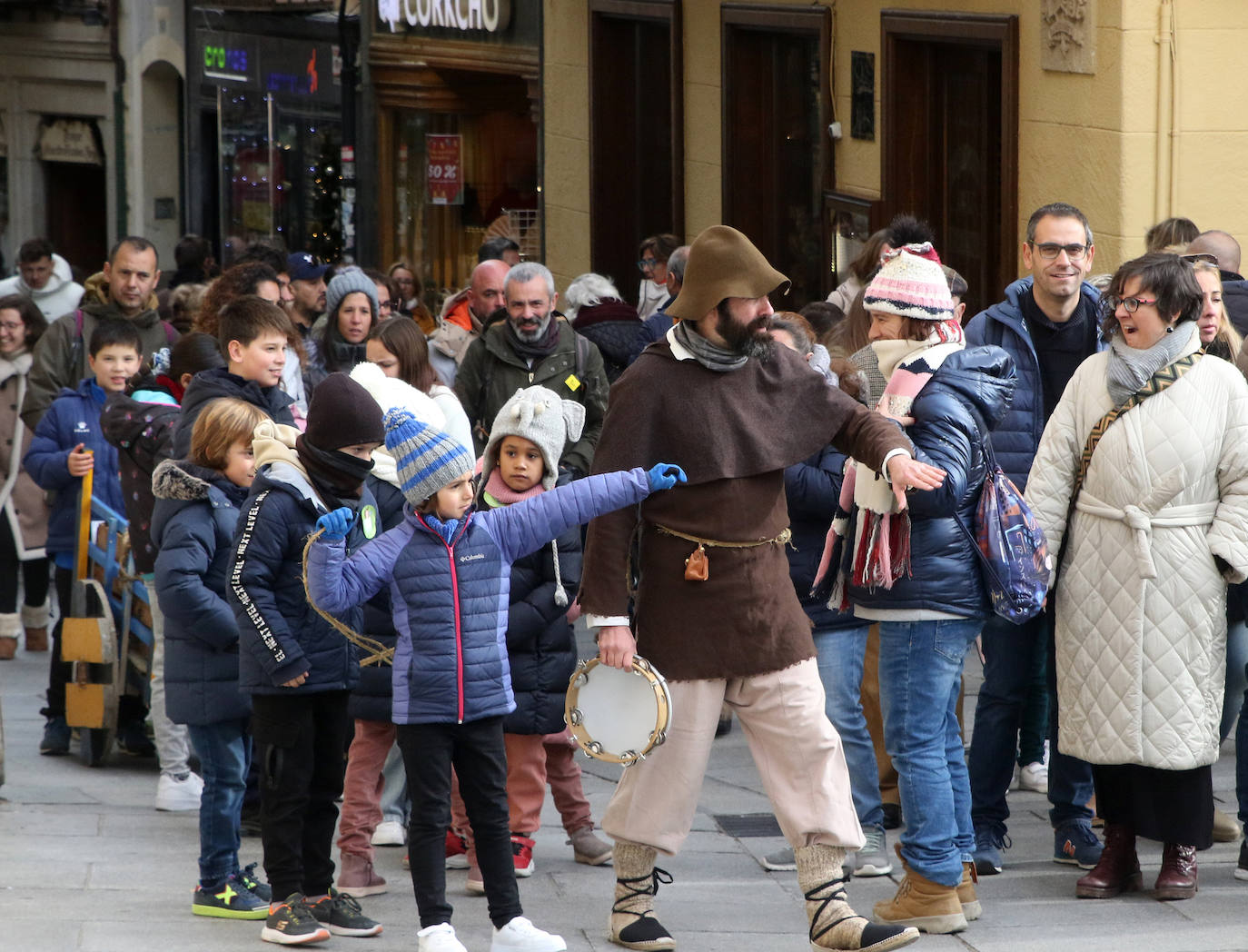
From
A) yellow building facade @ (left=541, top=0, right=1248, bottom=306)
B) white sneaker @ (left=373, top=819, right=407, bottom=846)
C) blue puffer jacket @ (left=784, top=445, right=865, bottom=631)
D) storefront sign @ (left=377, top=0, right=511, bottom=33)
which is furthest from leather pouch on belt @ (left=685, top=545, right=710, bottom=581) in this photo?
storefront sign @ (left=377, top=0, right=511, bottom=33)

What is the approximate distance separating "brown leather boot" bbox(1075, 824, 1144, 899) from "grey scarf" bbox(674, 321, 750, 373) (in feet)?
6.27

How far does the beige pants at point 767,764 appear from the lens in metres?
5.23

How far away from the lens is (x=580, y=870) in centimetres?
632

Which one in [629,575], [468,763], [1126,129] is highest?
[1126,129]

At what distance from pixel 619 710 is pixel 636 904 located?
0.59 metres

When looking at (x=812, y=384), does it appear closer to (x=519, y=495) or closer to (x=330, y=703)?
(x=519, y=495)

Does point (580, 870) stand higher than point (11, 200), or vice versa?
point (11, 200)

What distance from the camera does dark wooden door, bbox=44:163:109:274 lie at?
2462cm

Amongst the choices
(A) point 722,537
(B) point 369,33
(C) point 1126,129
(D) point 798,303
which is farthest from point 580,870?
(B) point 369,33

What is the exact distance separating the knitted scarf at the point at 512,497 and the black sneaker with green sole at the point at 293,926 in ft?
3.97

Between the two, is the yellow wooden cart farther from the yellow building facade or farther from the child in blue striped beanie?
the yellow building facade

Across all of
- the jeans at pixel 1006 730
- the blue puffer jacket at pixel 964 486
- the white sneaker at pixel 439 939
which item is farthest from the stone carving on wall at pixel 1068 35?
the white sneaker at pixel 439 939

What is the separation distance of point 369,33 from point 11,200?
843 centimetres

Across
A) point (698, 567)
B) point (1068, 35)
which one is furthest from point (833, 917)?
point (1068, 35)
